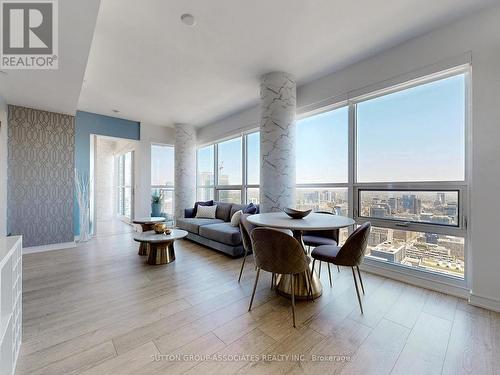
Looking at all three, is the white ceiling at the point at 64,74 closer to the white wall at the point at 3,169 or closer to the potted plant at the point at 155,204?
the white wall at the point at 3,169

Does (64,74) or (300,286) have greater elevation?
(64,74)

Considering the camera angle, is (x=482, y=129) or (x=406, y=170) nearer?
(x=482, y=129)

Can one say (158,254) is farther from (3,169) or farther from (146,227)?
(3,169)

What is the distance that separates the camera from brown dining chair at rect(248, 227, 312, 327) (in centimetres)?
173

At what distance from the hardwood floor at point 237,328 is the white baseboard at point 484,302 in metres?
0.08

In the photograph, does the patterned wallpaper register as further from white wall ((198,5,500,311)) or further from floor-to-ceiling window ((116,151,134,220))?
white wall ((198,5,500,311))

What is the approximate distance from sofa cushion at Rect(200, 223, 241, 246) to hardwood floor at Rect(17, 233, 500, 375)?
76 centimetres

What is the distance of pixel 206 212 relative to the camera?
194 inches

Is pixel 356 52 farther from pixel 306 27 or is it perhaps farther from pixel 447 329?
pixel 447 329

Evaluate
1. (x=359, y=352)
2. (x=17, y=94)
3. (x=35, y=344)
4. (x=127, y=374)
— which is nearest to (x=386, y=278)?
(x=359, y=352)

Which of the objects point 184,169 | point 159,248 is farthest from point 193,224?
point 184,169

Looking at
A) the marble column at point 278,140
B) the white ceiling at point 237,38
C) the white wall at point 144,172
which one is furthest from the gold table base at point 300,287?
the white wall at point 144,172

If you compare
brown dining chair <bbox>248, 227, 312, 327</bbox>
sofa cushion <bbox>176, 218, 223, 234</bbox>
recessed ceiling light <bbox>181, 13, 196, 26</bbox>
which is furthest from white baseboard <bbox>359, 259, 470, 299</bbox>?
recessed ceiling light <bbox>181, 13, 196, 26</bbox>

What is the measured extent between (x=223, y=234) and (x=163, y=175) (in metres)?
3.67
